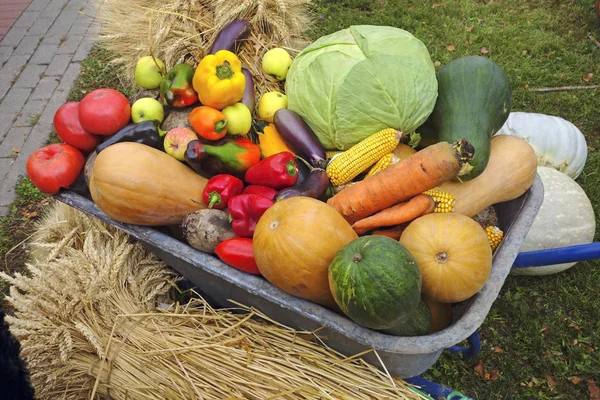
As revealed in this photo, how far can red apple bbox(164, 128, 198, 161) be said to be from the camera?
2.09 m

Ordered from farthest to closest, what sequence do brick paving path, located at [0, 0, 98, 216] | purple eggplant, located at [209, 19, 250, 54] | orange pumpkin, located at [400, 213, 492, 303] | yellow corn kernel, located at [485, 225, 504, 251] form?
1. brick paving path, located at [0, 0, 98, 216]
2. purple eggplant, located at [209, 19, 250, 54]
3. yellow corn kernel, located at [485, 225, 504, 251]
4. orange pumpkin, located at [400, 213, 492, 303]

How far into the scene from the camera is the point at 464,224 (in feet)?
5.08

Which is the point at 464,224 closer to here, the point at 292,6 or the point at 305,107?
the point at 305,107

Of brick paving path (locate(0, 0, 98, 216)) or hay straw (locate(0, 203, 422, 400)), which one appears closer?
hay straw (locate(0, 203, 422, 400))

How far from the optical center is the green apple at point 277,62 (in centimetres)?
251

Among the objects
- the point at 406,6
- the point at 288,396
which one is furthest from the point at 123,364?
the point at 406,6

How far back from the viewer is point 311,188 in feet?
6.39

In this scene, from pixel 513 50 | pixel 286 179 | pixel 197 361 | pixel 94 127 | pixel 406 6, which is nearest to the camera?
pixel 197 361

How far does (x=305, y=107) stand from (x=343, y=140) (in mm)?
248

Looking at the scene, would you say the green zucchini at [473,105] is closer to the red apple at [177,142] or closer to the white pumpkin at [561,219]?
the white pumpkin at [561,219]

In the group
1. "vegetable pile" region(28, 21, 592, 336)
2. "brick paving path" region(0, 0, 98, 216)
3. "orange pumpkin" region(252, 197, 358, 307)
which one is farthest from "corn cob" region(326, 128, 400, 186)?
"brick paving path" region(0, 0, 98, 216)

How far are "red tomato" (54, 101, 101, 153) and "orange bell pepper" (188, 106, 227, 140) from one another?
1.74ft

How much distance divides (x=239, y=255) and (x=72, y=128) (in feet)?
3.69

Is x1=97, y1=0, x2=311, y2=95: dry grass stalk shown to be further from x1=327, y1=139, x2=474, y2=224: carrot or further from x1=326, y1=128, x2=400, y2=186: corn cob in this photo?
x1=327, y1=139, x2=474, y2=224: carrot
